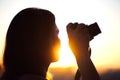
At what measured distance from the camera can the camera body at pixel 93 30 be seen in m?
2.99

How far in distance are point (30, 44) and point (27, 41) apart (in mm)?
46

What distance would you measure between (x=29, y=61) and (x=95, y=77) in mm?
809

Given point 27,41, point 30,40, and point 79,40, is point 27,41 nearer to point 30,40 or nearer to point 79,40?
point 30,40

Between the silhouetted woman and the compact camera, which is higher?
the compact camera

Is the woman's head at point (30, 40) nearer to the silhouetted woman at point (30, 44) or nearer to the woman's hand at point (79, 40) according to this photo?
the silhouetted woman at point (30, 44)

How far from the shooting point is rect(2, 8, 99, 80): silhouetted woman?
10.3ft

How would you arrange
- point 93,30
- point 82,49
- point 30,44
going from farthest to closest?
point 30,44
point 93,30
point 82,49

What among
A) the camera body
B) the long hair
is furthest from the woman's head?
the camera body

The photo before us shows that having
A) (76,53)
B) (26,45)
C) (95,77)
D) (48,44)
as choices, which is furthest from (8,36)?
(95,77)

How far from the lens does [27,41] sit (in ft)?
10.7

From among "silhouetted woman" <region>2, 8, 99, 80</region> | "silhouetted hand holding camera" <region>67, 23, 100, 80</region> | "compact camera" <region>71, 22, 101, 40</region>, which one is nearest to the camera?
"silhouetted hand holding camera" <region>67, 23, 100, 80</region>

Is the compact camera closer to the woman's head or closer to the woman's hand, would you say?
the woman's hand

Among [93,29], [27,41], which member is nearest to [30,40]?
[27,41]

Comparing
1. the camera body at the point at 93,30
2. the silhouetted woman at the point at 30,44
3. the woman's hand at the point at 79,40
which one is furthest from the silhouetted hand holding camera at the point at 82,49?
the silhouetted woman at the point at 30,44
